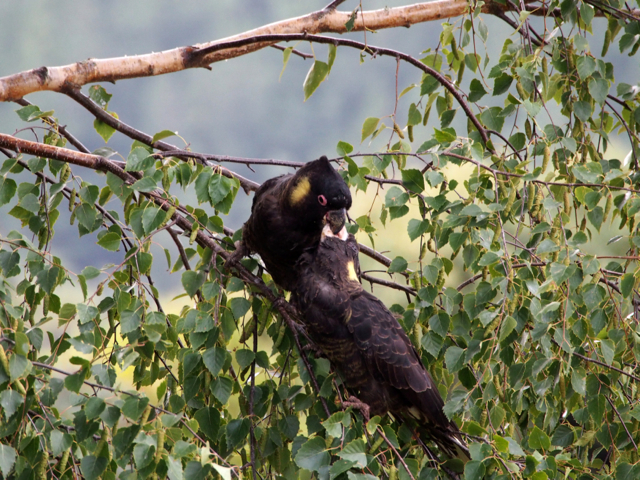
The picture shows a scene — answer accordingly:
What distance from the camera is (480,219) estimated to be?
1086 millimetres

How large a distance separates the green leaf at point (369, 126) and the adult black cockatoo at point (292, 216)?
13 cm

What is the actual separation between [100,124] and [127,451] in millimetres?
1146

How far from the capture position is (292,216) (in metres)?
1.57

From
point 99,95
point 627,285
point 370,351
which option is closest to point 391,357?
point 370,351

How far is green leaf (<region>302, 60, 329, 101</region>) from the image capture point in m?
1.46

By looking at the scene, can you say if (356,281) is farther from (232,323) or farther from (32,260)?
(32,260)

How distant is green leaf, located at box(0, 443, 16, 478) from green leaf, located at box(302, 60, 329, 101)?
104cm

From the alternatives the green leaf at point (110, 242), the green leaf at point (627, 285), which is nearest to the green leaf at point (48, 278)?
the green leaf at point (110, 242)

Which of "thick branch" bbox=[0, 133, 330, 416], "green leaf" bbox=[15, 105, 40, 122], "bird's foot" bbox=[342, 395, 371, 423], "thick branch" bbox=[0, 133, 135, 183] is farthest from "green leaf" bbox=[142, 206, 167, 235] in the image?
"bird's foot" bbox=[342, 395, 371, 423]

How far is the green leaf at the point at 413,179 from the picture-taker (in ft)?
3.91

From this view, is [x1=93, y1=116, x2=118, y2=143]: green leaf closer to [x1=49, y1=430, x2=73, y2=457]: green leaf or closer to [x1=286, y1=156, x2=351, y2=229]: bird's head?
[x1=286, y1=156, x2=351, y2=229]: bird's head

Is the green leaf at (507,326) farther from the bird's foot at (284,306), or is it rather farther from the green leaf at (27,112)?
the green leaf at (27,112)

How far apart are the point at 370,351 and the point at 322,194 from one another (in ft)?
1.41

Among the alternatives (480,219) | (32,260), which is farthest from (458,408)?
(32,260)
